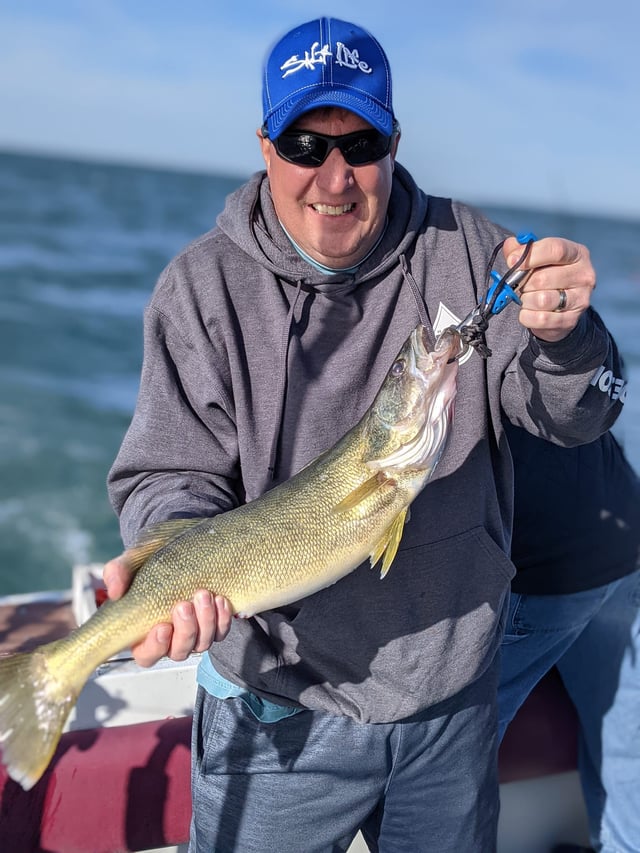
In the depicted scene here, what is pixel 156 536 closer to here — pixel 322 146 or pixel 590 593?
pixel 322 146

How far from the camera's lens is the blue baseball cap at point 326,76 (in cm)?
277

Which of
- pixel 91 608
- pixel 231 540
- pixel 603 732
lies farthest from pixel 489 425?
pixel 91 608

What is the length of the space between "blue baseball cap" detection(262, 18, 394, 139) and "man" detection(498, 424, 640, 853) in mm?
1417

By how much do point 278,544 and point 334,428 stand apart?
1.55ft

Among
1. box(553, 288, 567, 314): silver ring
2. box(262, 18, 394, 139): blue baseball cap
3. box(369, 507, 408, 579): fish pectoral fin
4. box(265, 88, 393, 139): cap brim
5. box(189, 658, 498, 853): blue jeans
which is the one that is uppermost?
box(262, 18, 394, 139): blue baseball cap

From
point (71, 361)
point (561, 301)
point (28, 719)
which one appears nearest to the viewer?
point (561, 301)

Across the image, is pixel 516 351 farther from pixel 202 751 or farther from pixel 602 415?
pixel 202 751

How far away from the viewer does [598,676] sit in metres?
3.99

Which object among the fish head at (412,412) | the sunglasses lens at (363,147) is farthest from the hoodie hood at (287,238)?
the fish head at (412,412)

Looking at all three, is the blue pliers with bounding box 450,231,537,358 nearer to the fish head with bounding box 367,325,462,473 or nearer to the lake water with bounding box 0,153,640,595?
the fish head with bounding box 367,325,462,473

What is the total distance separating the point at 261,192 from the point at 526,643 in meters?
2.14

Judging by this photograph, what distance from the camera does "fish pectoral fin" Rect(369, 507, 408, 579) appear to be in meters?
2.67

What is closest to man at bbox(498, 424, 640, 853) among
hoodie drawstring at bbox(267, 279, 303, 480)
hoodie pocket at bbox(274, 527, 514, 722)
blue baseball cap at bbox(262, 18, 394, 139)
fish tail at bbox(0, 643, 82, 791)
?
hoodie pocket at bbox(274, 527, 514, 722)

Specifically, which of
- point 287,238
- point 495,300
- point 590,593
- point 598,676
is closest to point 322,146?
point 287,238
